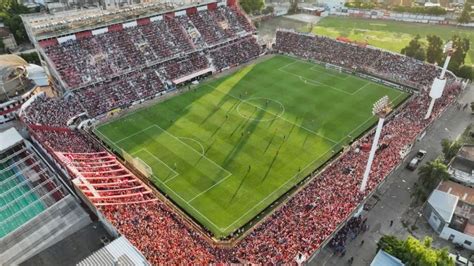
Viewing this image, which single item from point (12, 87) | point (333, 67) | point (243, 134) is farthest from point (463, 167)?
point (12, 87)

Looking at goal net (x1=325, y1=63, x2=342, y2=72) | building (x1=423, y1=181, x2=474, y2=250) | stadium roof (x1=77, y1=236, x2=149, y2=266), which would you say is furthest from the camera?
goal net (x1=325, y1=63, x2=342, y2=72)

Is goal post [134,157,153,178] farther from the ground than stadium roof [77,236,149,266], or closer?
closer

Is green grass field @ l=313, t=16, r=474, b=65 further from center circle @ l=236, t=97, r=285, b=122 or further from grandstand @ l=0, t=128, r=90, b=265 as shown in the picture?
grandstand @ l=0, t=128, r=90, b=265

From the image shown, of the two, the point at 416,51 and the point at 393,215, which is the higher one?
the point at 416,51

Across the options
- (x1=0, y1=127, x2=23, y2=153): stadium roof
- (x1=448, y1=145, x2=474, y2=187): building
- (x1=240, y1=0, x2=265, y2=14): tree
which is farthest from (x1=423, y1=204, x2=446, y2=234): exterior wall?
(x1=240, y1=0, x2=265, y2=14): tree

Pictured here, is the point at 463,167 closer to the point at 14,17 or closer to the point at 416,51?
the point at 416,51

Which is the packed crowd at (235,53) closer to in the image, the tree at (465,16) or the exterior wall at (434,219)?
the exterior wall at (434,219)
